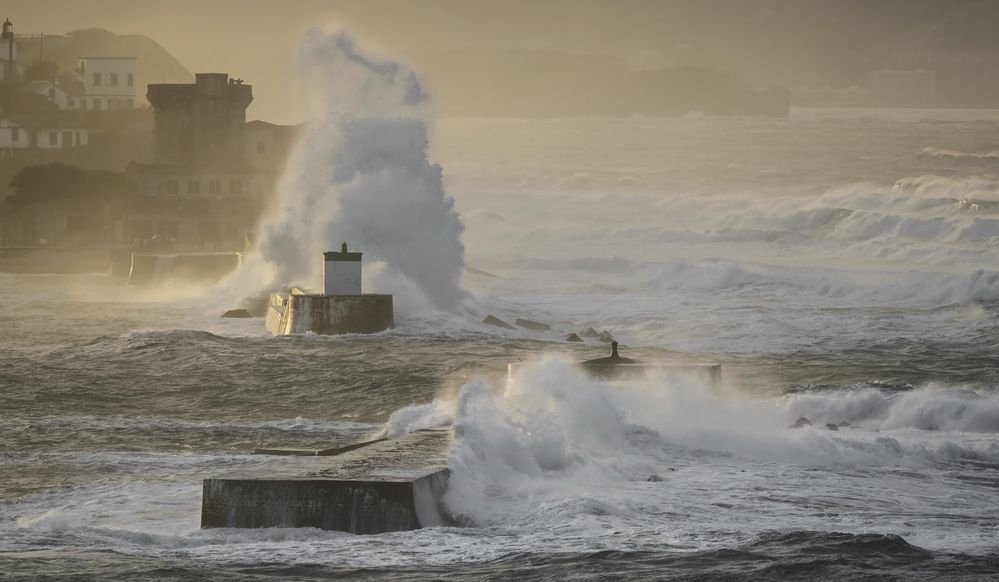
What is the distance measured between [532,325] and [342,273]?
5970mm

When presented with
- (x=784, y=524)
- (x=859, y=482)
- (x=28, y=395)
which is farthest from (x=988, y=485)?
(x=28, y=395)

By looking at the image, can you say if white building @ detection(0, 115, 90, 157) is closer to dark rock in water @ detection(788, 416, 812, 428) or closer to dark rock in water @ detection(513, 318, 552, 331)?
dark rock in water @ detection(513, 318, 552, 331)

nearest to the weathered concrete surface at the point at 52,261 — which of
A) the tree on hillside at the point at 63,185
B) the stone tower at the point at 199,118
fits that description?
the tree on hillside at the point at 63,185

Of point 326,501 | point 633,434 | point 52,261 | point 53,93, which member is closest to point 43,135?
point 53,93

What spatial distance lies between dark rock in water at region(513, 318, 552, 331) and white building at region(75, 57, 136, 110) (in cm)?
6332

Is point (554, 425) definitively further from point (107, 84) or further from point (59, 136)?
point (107, 84)

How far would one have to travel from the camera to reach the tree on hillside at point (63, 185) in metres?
70.2

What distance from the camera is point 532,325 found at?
3403 centimetres

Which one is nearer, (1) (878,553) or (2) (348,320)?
(1) (878,553)

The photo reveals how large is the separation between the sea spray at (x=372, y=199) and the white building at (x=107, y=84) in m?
54.1

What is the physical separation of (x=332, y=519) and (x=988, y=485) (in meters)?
6.26

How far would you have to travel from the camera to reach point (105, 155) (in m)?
85.0

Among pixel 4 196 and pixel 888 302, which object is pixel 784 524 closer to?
pixel 888 302

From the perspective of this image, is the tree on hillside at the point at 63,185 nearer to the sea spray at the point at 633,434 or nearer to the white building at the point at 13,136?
the white building at the point at 13,136
